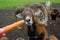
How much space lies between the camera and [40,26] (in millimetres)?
3375

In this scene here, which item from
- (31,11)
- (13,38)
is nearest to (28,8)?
(31,11)

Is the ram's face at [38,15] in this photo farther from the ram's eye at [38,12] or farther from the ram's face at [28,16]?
the ram's face at [28,16]

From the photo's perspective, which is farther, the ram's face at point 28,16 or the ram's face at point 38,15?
the ram's face at point 38,15

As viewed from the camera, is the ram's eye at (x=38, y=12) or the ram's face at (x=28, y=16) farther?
the ram's eye at (x=38, y=12)

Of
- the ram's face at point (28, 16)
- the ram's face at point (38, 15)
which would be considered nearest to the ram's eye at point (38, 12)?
the ram's face at point (38, 15)

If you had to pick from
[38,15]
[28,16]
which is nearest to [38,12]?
[38,15]

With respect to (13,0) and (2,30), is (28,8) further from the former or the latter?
(13,0)

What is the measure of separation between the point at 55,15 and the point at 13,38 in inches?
33.2

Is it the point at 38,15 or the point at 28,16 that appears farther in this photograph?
the point at 38,15

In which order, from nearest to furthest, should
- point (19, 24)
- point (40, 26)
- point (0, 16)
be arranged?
point (40, 26), point (19, 24), point (0, 16)

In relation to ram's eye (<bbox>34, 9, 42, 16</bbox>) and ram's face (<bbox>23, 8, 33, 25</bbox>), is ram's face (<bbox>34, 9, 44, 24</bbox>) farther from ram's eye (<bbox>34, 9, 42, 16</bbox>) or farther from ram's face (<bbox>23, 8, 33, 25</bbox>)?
ram's face (<bbox>23, 8, 33, 25</bbox>)

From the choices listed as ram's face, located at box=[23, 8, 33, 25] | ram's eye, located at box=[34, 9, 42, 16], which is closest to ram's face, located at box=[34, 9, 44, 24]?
ram's eye, located at box=[34, 9, 42, 16]

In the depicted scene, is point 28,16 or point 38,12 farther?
point 38,12

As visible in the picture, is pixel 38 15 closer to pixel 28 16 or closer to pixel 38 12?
pixel 38 12
